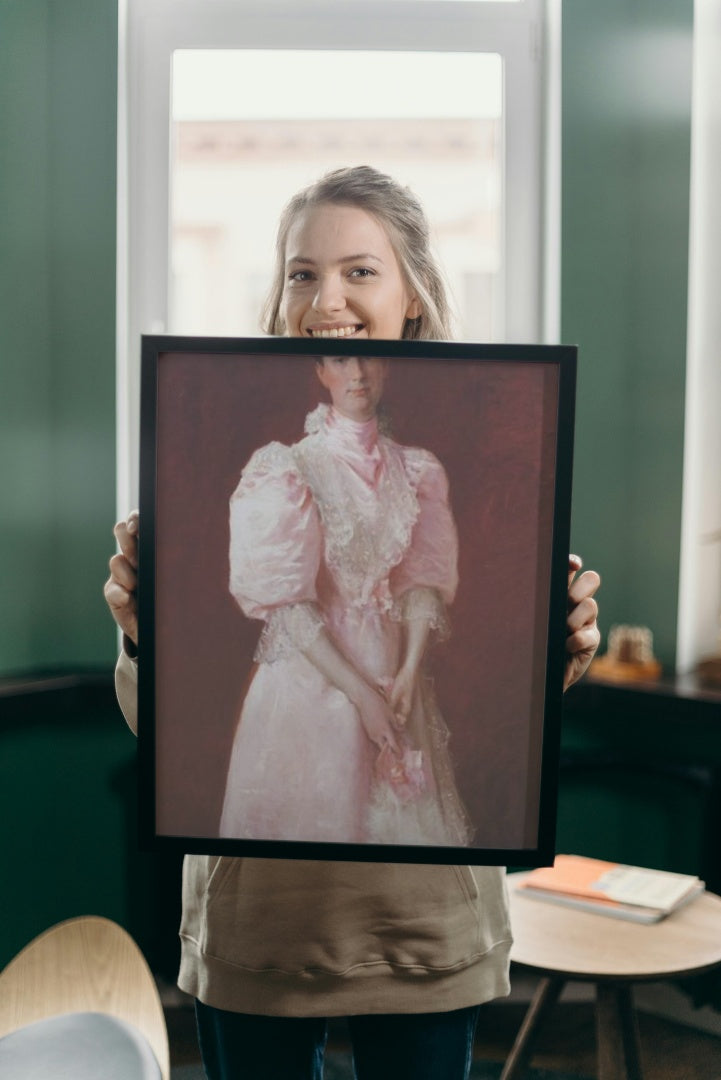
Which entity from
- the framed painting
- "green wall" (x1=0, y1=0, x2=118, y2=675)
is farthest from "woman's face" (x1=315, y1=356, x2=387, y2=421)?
"green wall" (x1=0, y1=0, x2=118, y2=675)

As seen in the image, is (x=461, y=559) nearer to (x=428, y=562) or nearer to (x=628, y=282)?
(x=428, y=562)

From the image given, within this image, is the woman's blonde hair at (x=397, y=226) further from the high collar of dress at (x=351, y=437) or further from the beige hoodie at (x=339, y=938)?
the beige hoodie at (x=339, y=938)

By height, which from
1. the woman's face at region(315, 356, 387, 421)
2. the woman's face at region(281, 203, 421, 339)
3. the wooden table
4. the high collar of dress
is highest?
the woman's face at region(281, 203, 421, 339)

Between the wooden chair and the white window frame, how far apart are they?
5.63ft

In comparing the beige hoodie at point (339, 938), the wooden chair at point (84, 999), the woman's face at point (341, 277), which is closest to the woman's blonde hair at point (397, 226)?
the woman's face at point (341, 277)

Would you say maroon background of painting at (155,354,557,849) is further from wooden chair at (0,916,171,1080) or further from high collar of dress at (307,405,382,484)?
wooden chair at (0,916,171,1080)

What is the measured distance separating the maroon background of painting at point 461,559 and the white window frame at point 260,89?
5.46 feet

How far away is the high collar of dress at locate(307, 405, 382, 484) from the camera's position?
0.94m

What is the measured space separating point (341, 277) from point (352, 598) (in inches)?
14.2

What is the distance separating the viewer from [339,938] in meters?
1.03

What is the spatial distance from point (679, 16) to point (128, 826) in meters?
2.36

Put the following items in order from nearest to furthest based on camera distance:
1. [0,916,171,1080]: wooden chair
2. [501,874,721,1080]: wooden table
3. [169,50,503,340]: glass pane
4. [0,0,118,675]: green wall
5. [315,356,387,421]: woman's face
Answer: [0,916,171,1080]: wooden chair → [315,356,387,421]: woman's face → [501,874,721,1080]: wooden table → [0,0,118,675]: green wall → [169,50,503,340]: glass pane

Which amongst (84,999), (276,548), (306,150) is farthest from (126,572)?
(306,150)

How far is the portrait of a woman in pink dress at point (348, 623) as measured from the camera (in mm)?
948
